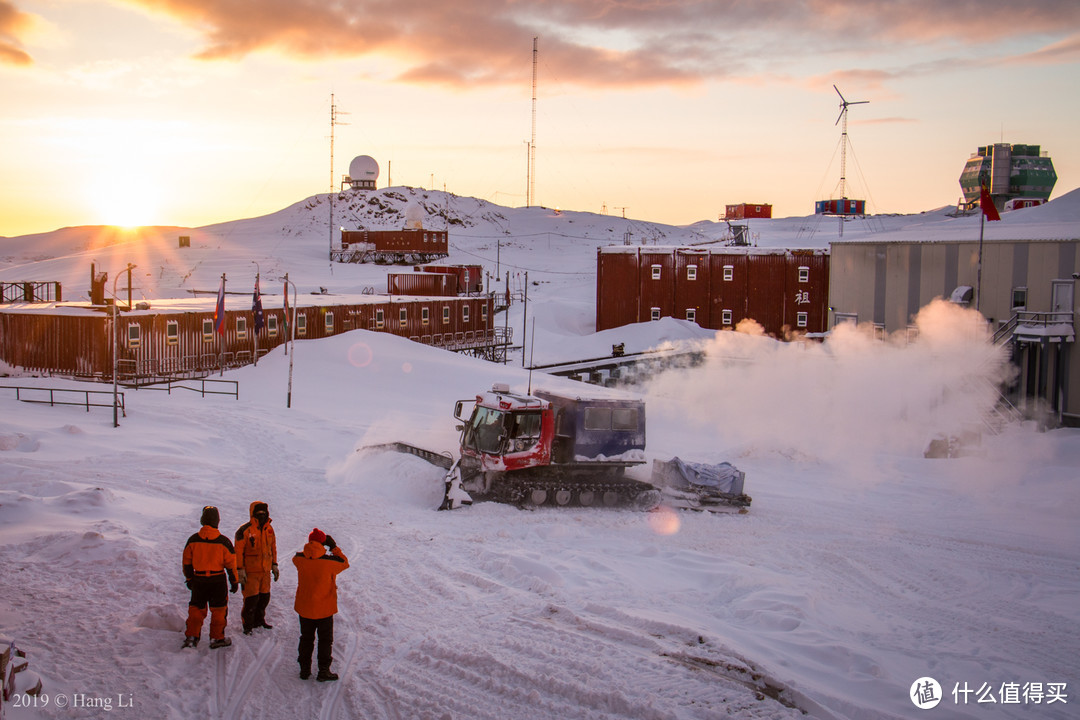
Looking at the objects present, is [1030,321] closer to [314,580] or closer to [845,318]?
[845,318]

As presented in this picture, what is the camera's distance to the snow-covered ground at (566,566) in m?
8.02

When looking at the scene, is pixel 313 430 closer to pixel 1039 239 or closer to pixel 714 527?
pixel 714 527

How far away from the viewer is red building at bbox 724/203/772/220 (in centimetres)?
11219

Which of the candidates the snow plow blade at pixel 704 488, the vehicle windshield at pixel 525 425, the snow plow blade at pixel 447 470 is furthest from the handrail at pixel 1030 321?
the snow plow blade at pixel 447 470

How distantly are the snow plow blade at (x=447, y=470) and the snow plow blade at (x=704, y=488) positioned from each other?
14.4 feet

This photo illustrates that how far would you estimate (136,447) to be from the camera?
18703 mm

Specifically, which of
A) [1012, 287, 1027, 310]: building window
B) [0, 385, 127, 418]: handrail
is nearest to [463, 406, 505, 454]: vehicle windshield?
[0, 385, 127, 418]: handrail

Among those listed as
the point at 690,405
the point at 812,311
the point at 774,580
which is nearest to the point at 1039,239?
the point at 690,405

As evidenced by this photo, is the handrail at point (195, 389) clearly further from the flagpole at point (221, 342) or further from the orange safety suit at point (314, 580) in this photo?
the orange safety suit at point (314, 580)

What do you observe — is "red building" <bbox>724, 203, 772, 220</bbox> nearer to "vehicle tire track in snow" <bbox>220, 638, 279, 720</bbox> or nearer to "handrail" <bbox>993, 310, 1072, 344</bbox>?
"handrail" <bbox>993, 310, 1072, 344</bbox>

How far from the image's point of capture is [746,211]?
112 m

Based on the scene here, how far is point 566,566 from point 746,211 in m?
107

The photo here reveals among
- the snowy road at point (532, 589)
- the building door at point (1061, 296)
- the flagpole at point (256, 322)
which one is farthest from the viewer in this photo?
the building door at point (1061, 296)

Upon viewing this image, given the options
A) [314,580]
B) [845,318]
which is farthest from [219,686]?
[845,318]
